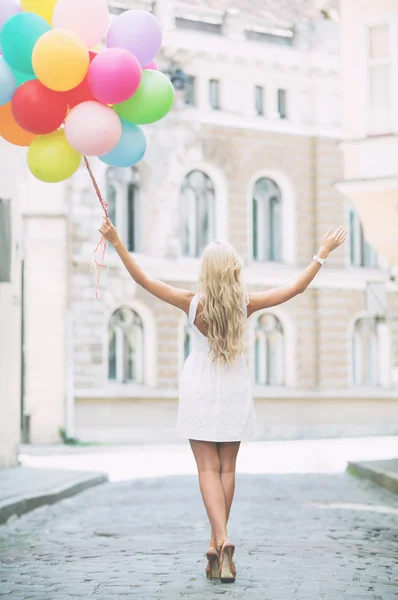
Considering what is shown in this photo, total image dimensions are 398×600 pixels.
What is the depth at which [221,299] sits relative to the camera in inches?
248

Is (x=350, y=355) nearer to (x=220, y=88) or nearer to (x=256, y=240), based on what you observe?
(x=256, y=240)

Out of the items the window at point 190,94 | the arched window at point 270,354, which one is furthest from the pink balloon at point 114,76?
the arched window at point 270,354

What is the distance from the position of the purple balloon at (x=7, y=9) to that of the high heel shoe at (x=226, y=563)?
3574 mm

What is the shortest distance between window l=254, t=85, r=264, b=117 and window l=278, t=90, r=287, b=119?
0.56 meters

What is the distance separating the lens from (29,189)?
23312 mm

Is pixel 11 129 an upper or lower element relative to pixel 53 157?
upper

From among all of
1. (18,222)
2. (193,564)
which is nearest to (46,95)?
(193,564)

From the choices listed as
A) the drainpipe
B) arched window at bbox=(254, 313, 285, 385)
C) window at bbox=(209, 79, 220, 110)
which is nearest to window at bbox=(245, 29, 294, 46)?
window at bbox=(209, 79, 220, 110)

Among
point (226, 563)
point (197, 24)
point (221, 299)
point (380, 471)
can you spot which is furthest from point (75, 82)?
point (197, 24)

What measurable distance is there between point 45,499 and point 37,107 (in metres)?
5.18

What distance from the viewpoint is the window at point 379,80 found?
717 inches

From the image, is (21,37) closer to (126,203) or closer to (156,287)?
(156,287)

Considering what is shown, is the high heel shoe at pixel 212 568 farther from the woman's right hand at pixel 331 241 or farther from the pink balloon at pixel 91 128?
the pink balloon at pixel 91 128

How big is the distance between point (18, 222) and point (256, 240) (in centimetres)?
1410
